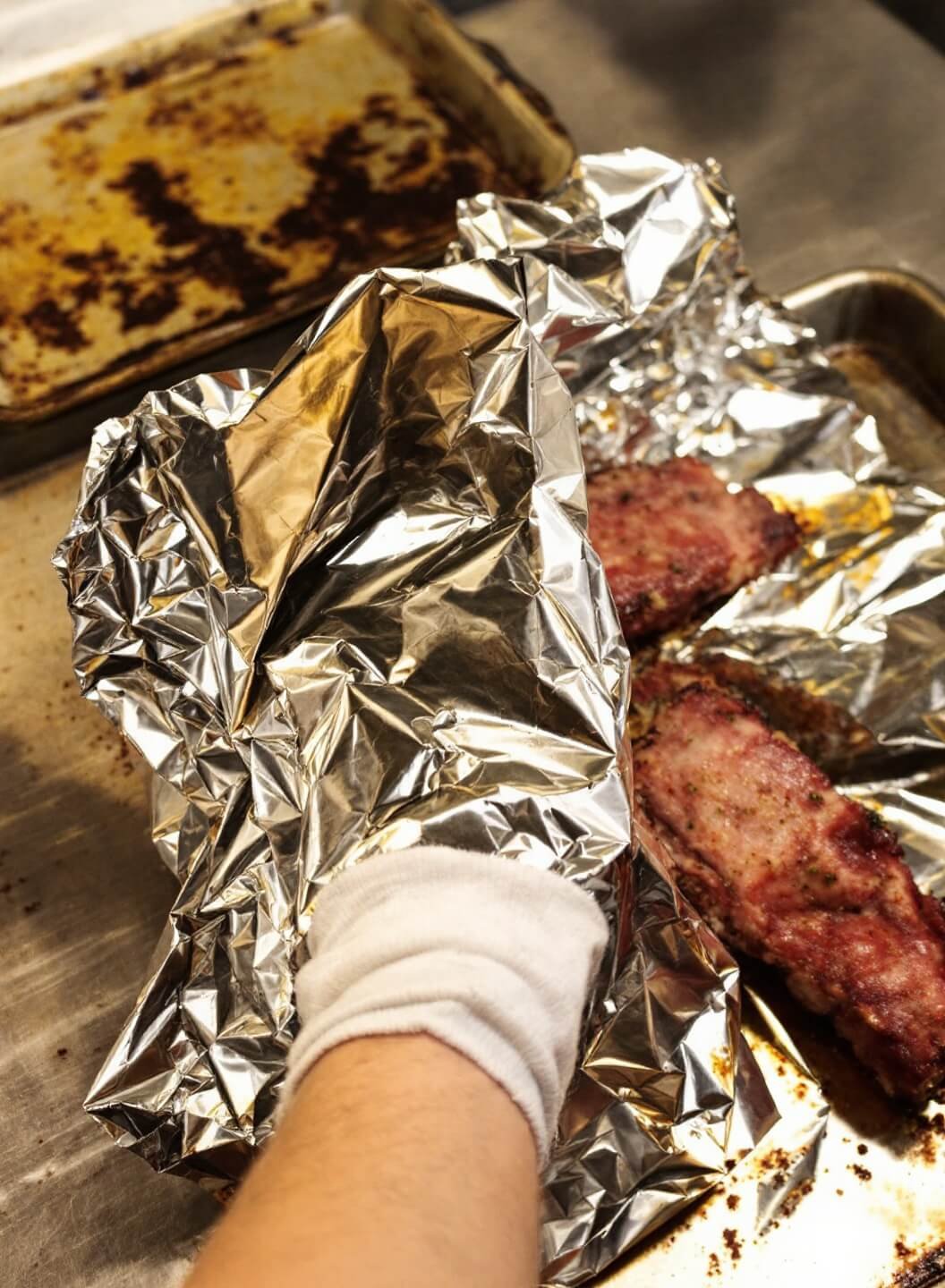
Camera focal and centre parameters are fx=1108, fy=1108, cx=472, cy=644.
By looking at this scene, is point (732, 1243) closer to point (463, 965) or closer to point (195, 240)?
point (463, 965)

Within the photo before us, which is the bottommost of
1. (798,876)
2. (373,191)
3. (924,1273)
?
(924,1273)

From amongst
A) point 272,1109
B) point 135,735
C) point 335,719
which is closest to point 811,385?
point 335,719

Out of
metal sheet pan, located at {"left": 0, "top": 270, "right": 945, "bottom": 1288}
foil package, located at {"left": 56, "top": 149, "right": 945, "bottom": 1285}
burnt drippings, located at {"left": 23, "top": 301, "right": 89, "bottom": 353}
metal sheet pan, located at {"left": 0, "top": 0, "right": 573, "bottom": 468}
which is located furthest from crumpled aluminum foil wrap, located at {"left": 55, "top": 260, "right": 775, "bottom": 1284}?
burnt drippings, located at {"left": 23, "top": 301, "right": 89, "bottom": 353}

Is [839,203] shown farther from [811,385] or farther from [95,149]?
[95,149]

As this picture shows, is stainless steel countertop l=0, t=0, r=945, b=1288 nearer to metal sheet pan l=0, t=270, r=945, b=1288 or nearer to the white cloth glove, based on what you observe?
metal sheet pan l=0, t=270, r=945, b=1288

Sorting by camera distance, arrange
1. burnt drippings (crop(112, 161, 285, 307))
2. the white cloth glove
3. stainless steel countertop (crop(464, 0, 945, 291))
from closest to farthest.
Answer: the white cloth glove
burnt drippings (crop(112, 161, 285, 307))
stainless steel countertop (crop(464, 0, 945, 291))

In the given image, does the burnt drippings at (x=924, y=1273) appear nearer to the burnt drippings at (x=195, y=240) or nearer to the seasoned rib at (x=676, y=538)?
the seasoned rib at (x=676, y=538)

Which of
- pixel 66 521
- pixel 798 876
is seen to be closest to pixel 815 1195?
pixel 798 876
